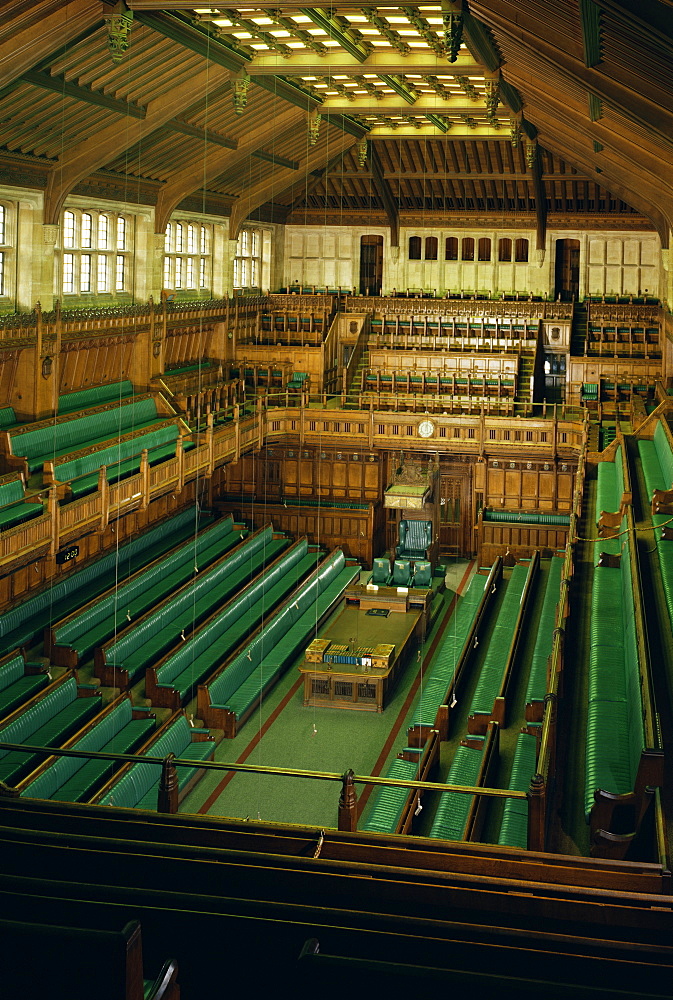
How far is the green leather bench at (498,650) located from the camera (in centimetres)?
1230

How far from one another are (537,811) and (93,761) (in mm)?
6283

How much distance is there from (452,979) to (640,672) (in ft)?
15.0

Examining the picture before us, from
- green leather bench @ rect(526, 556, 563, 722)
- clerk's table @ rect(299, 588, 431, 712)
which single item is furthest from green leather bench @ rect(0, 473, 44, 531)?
green leather bench @ rect(526, 556, 563, 722)

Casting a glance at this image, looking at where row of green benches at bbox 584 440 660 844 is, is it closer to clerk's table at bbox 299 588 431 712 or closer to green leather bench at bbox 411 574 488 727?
green leather bench at bbox 411 574 488 727

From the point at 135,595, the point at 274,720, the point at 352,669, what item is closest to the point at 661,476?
the point at 352,669

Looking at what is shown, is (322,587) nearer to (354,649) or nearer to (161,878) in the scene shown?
(354,649)

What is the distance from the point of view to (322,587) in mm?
19375

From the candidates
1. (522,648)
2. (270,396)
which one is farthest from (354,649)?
(270,396)

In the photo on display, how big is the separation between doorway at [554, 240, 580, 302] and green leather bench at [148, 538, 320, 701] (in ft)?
40.6

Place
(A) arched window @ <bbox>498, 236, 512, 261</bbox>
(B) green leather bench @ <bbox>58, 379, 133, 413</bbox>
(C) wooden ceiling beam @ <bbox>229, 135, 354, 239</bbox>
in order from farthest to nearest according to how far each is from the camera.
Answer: (A) arched window @ <bbox>498, 236, 512, 261</bbox>, (C) wooden ceiling beam @ <bbox>229, 135, 354, 239</bbox>, (B) green leather bench @ <bbox>58, 379, 133, 413</bbox>

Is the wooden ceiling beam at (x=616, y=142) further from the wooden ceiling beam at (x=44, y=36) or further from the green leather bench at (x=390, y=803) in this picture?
A: the green leather bench at (x=390, y=803)

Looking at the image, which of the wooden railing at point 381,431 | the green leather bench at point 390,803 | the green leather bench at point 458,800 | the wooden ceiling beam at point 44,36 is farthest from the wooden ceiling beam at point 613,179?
the green leather bench at point 390,803

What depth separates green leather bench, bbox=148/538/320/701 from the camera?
14.0m

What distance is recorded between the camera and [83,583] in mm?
16969
